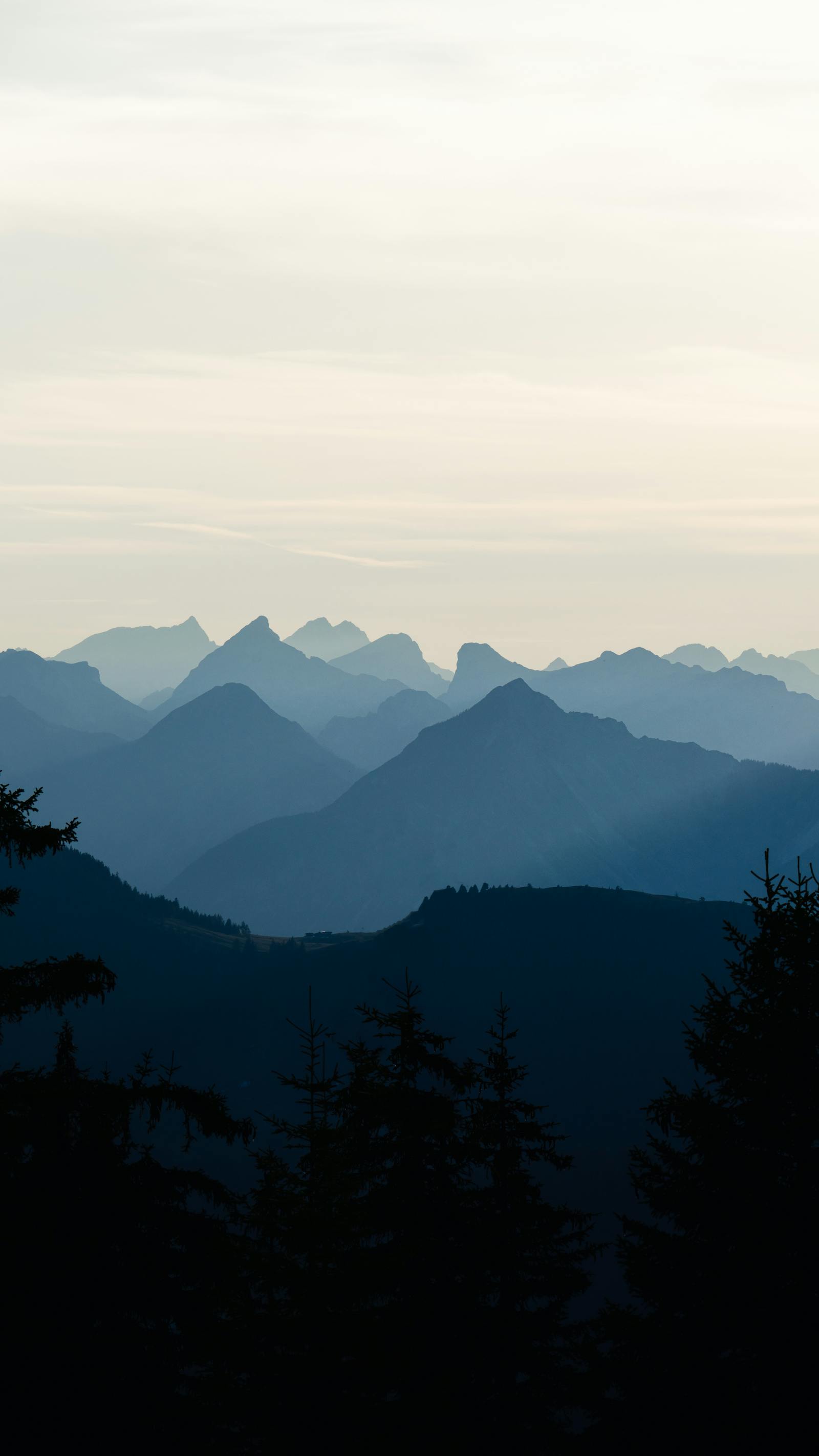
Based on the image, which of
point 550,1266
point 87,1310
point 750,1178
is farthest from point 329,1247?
point 550,1266

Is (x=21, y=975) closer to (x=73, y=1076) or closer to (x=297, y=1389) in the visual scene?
(x=73, y=1076)

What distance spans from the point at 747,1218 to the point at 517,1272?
1028 centimetres

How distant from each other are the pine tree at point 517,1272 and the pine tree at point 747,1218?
569 centimetres

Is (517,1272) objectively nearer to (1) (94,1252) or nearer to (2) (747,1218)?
(1) (94,1252)

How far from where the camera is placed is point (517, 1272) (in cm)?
2614

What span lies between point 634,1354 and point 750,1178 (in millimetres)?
4747

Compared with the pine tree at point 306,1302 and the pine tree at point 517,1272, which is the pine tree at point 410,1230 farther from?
the pine tree at point 306,1302

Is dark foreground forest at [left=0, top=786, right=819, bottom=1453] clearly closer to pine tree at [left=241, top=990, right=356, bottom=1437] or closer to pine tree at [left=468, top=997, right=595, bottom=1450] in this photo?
→ pine tree at [left=241, top=990, right=356, bottom=1437]

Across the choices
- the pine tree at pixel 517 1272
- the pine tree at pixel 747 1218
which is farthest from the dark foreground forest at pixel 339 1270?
the pine tree at pixel 517 1272

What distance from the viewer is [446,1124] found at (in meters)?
24.7

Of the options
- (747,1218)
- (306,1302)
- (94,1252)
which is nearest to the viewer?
(747,1218)

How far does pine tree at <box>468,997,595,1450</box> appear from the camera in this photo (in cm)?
2444

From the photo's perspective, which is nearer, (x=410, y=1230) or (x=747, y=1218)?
(x=747, y=1218)

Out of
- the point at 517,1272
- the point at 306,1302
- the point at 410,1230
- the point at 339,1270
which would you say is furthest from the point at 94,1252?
the point at 517,1272
